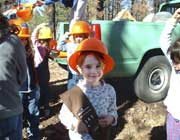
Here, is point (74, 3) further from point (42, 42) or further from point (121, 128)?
point (121, 128)

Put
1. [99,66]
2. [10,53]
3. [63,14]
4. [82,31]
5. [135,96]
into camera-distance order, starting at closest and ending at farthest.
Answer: [99,66] < [10,53] < [82,31] < [135,96] < [63,14]

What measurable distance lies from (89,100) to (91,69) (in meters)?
0.20

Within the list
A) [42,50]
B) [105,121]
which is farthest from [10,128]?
[42,50]

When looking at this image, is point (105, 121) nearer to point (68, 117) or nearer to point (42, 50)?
point (68, 117)

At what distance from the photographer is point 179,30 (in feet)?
20.6

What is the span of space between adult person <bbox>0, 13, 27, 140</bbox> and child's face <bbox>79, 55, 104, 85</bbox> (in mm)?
889

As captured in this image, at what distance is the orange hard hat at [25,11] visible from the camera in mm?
6057

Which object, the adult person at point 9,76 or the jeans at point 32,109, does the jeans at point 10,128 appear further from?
the jeans at point 32,109

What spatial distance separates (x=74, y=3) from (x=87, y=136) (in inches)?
125

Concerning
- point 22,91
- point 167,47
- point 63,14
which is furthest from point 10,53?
point 63,14

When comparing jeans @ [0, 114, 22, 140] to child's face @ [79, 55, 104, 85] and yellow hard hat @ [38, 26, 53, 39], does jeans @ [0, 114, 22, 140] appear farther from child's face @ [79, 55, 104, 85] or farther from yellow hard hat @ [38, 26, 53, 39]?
yellow hard hat @ [38, 26, 53, 39]

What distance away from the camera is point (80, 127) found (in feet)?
8.66

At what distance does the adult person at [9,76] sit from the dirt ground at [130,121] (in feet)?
6.09

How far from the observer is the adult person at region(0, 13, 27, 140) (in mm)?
3355
